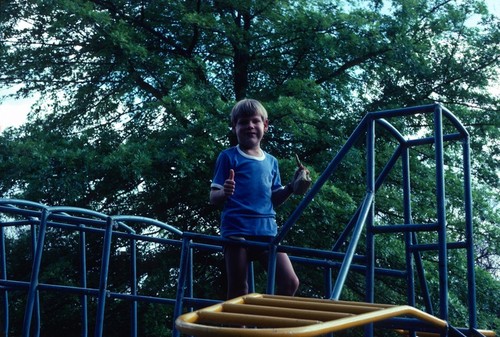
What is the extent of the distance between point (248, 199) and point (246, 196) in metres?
0.02

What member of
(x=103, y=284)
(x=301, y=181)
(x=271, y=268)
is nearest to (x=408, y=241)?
(x=301, y=181)

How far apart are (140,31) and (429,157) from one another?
16.7ft

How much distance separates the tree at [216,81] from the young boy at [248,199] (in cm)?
668

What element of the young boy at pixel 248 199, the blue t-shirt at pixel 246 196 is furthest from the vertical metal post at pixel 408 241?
the blue t-shirt at pixel 246 196

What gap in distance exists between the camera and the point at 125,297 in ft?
14.6

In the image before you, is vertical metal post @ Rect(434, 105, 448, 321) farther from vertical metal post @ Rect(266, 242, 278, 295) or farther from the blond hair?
the blond hair

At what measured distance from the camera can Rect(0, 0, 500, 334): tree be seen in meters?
11.1

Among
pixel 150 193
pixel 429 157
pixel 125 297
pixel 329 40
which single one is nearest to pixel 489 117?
pixel 429 157

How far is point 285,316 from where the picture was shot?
2.54m

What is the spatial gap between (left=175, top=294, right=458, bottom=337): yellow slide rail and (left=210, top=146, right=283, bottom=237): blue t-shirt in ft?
3.69

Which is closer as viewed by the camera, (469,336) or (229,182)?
(469,336)

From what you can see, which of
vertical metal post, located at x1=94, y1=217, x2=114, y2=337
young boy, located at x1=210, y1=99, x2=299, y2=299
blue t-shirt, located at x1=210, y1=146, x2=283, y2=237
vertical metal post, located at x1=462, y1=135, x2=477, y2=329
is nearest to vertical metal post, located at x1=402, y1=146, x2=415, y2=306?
vertical metal post, located at x1=462, y1=135, x2=477, y2=329

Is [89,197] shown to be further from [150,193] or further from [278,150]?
[278,150]

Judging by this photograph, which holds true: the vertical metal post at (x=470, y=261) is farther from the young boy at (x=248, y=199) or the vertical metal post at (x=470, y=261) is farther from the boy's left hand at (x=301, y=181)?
the young boy at (x=248, y=199)
